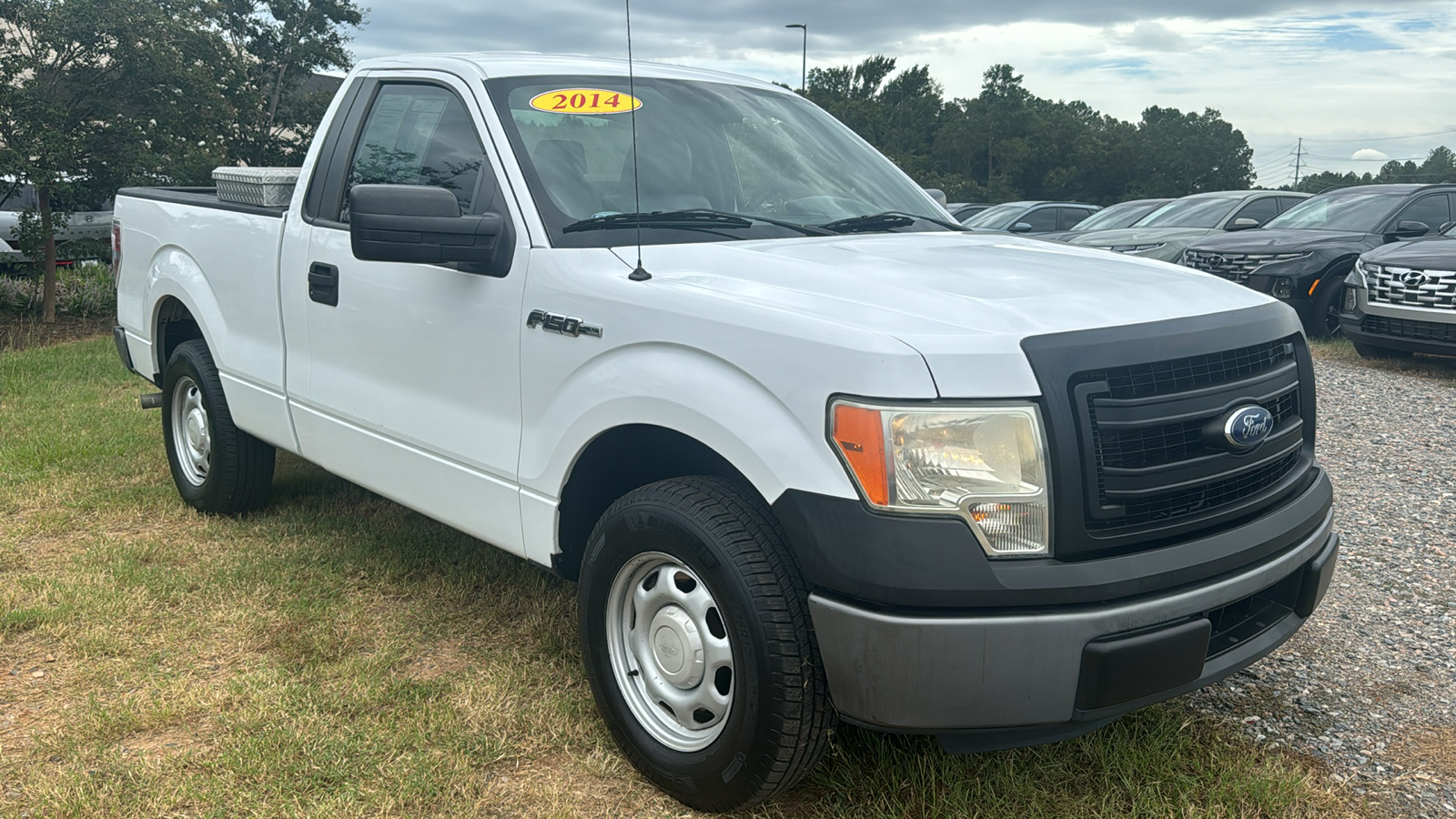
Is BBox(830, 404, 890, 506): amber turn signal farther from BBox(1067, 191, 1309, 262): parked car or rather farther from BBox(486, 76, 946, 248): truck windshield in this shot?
BBox(1067, 191, 1309, 262): parked car

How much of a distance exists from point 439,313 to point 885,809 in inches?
78.0

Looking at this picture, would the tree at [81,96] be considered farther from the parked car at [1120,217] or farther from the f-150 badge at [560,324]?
the parked car at [1120,217]

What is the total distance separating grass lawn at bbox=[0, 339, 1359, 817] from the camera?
292 cm

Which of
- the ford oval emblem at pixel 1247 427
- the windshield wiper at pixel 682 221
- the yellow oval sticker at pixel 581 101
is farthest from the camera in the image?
the yellow oval sticker at pixel 581 101

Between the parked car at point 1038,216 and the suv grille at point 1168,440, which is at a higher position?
the parked car at point 1038,216

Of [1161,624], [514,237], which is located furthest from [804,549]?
[514,237]

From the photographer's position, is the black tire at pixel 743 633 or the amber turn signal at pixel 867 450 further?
the black tire at pixel 743 633

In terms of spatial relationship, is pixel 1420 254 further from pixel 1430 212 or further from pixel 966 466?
pixel 966 466

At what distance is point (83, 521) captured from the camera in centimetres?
531

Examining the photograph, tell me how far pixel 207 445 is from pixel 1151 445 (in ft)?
14.4

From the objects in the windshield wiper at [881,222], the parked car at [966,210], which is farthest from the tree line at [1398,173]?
the windshield wiper at [881,222]

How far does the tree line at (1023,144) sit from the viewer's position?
65.3 m

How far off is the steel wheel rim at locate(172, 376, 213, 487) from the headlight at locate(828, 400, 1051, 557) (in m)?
3.84

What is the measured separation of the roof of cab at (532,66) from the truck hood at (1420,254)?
23.7 ft
